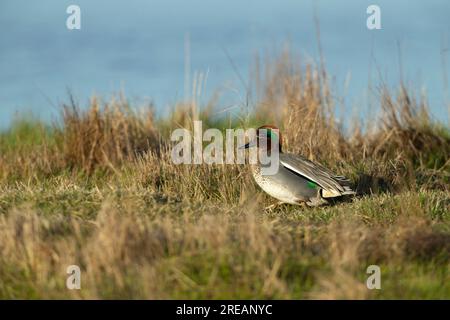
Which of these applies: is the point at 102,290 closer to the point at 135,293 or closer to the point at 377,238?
the point at 135,293

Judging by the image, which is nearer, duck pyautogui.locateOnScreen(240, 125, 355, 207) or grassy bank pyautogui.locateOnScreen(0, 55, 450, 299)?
grassy bank pyautogui.locateOnScreen(0, 55, 450, 299)

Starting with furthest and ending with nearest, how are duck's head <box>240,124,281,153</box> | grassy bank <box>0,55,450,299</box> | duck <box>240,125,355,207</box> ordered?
duck's head <box>240,124,281,153</box>
duck <box>240,125,355,207</box>
grassy bank <box>0,55,450,299</box>

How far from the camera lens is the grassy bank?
4.40 meters

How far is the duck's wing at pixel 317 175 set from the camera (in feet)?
23.5

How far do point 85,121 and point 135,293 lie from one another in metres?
5.86

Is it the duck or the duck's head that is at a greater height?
the duck's head

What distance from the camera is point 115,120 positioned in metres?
9.95

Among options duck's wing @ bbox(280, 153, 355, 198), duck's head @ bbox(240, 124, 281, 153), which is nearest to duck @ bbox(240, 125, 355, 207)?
duck's wing @ bbox(280, 153, 355, 198)

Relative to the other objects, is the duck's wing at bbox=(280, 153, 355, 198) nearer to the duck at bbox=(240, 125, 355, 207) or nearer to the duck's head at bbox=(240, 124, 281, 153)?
the duck at bbox=(240, 125, 355, 207)

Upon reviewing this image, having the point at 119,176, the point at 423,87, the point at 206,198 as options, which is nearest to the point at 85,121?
the point at 119,176

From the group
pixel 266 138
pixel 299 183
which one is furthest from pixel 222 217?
pixel 266 138

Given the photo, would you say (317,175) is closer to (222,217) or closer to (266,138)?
(266,138)

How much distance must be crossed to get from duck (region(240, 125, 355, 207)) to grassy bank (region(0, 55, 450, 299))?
0.50 feet

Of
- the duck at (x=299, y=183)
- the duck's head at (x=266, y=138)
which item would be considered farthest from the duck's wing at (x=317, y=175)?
the duck's head at (x=266, y=138)
